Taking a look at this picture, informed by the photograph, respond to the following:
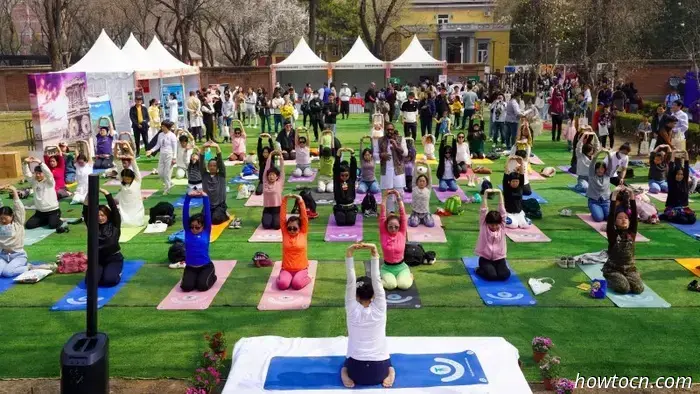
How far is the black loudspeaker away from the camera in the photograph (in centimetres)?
492

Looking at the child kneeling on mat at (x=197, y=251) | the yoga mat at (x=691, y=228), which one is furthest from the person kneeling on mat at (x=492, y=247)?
the yoga mat at (x=691, y=228)

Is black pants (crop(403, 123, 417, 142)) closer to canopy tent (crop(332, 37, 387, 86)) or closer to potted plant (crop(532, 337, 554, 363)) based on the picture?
canopy tent (crop(332, 37, 387, 86))

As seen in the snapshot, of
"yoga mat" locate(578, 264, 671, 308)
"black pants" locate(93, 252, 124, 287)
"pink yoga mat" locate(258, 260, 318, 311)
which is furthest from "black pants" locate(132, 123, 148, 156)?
"yoga mat" locate(578, 264, 671, 308)

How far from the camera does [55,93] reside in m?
19.9

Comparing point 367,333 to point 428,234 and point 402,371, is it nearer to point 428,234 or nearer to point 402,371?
point 402,371

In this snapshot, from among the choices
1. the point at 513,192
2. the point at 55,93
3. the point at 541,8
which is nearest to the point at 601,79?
the point at 541,8

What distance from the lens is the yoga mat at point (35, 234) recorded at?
12.4 metres

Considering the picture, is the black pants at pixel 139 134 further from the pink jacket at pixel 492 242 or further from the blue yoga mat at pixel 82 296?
the pink jacket at pixel 492 242

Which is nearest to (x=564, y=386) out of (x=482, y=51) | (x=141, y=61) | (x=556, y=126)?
(x=556, y=126)

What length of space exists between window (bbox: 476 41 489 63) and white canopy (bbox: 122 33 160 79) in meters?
40.1

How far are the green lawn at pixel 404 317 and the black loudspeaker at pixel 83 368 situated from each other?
216 cm

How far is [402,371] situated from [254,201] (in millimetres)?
9214

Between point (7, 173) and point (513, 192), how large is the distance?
46.4ft

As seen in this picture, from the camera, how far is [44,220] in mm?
13281
